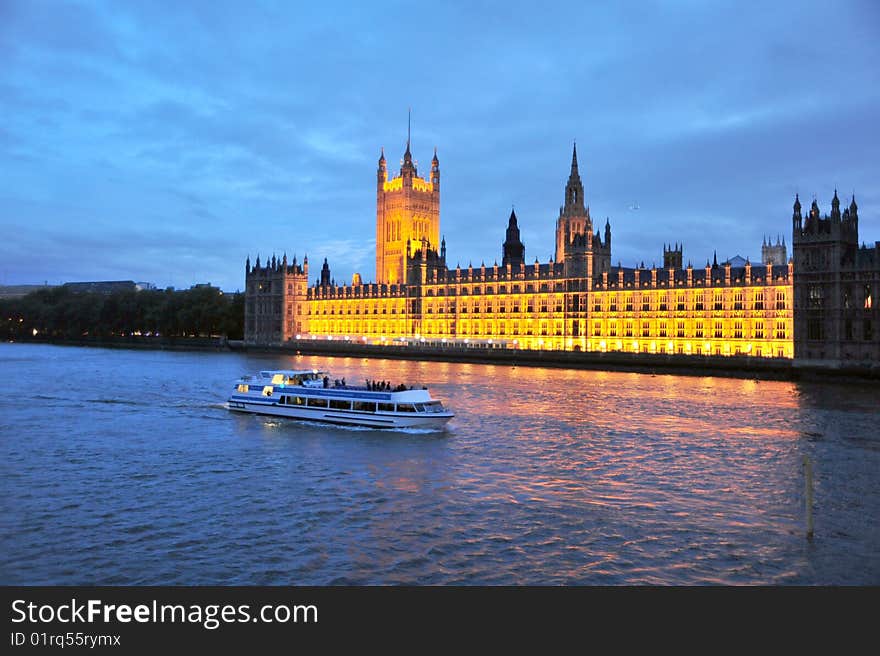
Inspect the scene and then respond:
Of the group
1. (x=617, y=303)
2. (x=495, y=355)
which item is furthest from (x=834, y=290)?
(x=495, y=355)

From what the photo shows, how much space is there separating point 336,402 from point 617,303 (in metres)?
94.2

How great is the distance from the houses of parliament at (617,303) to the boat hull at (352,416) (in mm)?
72480

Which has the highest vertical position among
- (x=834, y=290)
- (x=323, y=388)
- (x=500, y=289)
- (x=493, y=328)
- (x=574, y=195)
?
(x=574, y=195)

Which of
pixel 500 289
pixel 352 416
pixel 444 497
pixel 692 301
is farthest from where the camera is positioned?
pixel 500 289

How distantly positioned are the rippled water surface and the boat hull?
1.20 m

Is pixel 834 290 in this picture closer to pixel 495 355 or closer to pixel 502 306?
pixel 495 355

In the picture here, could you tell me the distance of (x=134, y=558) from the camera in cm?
2520

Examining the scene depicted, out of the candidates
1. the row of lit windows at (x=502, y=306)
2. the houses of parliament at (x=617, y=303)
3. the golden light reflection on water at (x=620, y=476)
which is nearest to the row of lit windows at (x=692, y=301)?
the houses of parliament at (x=617, y=303)

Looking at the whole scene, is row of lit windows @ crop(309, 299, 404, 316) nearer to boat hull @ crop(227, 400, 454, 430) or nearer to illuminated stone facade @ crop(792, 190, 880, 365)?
illuminated stone facade @ crop(792, 190, 880, 365)

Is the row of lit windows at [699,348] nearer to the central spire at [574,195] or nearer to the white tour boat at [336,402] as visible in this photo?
the central spire at [574,195]

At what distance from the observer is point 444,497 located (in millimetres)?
33969
